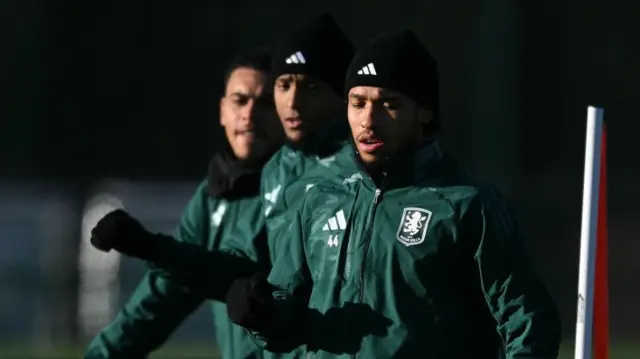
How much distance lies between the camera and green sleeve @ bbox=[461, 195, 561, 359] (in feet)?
15.8

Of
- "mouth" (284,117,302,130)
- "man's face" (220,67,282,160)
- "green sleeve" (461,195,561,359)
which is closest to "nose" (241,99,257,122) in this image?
"man's face" (220,67,282,160)

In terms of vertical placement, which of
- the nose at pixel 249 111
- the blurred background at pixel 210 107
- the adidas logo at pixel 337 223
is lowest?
the blurred background at pixel 210 107

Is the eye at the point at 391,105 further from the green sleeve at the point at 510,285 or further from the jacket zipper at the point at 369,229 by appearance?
the green sleeve at the point at 510,285

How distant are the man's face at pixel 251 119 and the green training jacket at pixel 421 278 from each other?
1411 millimetres

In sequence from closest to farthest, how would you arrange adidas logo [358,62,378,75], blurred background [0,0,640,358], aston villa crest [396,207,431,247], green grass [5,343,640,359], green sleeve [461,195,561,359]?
green sleeve [461,195,561,359] < aston villa crest [396,207,431,247] < adidas logo [358,62,378,75] < green grass [5,343,640,359] < blurred background [0,0,640,358]

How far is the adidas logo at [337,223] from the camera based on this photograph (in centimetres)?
517

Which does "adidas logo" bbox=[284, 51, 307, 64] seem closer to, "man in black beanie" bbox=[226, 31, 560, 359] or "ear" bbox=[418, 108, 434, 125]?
"man in black beanie" bbox=[226, 31, 560, 359]

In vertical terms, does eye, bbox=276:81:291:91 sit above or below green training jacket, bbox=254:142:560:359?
above

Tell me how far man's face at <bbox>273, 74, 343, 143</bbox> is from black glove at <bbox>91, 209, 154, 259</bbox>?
0.63 metres

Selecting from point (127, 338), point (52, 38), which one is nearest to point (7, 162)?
point (52, 38)

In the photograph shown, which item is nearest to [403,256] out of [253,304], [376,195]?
[376,195]

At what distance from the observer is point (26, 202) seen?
16.5m

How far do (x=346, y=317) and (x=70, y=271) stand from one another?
1081 cm

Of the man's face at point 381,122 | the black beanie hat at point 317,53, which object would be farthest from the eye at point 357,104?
the black beanie hat at point 317,53
